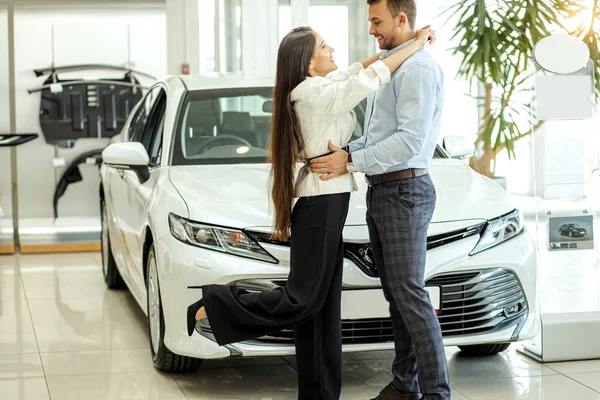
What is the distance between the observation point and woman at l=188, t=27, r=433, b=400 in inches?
119

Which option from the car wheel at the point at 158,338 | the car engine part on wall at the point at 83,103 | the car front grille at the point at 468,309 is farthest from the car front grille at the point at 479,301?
the car engine part on wall at the point at 83,103

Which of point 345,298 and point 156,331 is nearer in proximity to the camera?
point 345,298

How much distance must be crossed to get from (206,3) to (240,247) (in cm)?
538

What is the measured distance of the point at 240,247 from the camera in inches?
141

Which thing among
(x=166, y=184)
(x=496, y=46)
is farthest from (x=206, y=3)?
(x=166, y=184)

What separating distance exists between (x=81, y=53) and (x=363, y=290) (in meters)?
5.64

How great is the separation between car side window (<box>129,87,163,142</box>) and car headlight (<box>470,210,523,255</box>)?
2.03 meters

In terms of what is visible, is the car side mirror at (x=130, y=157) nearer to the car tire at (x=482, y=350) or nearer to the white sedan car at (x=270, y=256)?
the white sedan car at (x=270, y=256)

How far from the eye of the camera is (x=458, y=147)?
4465mm

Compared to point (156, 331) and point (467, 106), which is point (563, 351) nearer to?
point (156, 331)

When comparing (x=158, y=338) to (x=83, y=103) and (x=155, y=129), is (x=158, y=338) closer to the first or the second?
(x=155, y=129)

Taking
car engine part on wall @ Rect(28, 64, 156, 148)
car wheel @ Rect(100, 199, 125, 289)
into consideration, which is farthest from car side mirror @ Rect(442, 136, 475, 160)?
car engine part on wall @ Rect(28, 64, 156, 148)

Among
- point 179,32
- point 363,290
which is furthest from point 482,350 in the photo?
point 179,32

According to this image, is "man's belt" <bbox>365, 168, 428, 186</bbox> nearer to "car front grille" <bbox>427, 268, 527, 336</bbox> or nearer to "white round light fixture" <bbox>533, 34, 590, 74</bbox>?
"car front grille" <bbox>427, 268, 527, 336</bbox>
